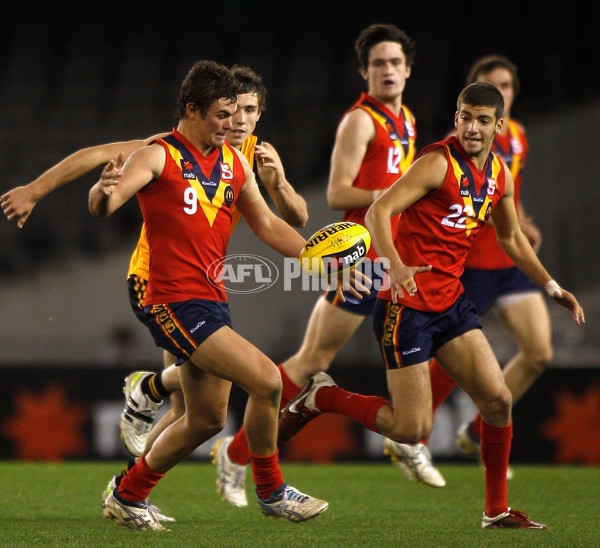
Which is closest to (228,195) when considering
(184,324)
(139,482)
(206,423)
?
(184,324)

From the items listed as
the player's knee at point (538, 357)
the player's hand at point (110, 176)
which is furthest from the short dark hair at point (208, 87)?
the player's knee at point (538, 357)

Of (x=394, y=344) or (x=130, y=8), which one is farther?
(x=130, y=8)

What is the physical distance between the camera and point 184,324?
3.90 m

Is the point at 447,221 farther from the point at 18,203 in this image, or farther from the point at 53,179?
the point at 18,203

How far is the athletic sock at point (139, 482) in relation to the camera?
421 centimetres

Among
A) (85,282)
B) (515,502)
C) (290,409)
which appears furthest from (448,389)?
(85,282)

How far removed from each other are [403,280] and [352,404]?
0.95 meters

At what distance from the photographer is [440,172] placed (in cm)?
424

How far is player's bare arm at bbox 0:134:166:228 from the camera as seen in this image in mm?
3662

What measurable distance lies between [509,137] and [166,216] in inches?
115

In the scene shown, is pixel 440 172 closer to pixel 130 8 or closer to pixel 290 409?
pixel 290 409

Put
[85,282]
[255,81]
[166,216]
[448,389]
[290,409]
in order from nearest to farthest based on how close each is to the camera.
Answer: [166,216] < [255,81] < [290,409] < [448,389] < [85,282]

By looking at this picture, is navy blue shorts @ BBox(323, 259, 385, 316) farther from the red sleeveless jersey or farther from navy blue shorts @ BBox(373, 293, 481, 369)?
the red sleeveless jersey

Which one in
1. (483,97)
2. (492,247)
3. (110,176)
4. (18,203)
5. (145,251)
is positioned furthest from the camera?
(492,247)
